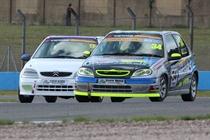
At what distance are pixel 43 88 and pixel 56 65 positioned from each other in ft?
1.80

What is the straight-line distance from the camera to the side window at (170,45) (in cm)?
1530

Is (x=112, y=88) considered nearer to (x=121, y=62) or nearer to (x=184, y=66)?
(x=121, y=62)

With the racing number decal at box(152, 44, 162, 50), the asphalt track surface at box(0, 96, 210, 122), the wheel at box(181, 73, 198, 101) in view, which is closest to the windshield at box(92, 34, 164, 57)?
the racing number decal at box(152, 44, 162, 50)

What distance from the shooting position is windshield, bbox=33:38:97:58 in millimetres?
16734

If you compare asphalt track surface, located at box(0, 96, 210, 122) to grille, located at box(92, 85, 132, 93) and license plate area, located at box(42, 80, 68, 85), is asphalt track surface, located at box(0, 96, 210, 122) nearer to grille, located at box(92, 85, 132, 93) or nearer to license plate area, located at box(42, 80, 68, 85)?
grille, located at box(92, 85, 132, 93)

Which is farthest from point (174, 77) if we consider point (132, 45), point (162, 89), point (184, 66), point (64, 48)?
point (64, 48)

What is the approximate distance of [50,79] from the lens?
15820mm

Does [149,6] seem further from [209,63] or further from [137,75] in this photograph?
[137,75]

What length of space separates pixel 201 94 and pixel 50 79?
802cm

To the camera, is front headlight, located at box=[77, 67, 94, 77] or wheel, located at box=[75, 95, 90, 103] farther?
wheel, located at box=[75, 95, 90, 103]

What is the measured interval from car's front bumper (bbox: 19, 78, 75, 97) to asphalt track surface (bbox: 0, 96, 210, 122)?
1.99 metres

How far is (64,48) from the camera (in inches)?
667

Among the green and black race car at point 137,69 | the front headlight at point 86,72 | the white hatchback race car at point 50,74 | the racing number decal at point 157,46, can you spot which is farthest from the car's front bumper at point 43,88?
the racing number decal at point 157,46

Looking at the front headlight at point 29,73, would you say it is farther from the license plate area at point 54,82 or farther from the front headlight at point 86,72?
the front headlight at point 86,72
